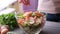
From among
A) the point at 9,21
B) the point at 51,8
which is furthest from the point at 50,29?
the point at 9,21

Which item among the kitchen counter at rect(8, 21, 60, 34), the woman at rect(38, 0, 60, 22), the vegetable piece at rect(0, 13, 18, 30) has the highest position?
the woman at rect(38, 0, 60, 22)

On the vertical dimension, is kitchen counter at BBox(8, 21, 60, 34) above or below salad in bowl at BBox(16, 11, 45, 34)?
below

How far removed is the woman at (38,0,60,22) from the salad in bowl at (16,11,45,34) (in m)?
0.16

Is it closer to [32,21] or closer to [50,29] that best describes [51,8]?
[50,29]

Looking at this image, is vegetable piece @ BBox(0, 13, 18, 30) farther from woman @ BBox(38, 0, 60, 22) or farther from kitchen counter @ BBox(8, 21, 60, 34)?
woman @ BBox(38, 0, 60, 22)

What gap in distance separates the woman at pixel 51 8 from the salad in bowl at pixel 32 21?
0.52 feet

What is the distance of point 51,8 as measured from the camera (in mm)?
999

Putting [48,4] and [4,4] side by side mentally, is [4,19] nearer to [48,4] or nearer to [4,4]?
[48,4]

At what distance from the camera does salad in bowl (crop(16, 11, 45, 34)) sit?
805 millimetres

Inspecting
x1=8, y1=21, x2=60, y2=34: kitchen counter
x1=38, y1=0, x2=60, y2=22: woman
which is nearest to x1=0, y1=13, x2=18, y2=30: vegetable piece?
x1=8, y1=21, x2=60, y2=34: kitchen counter

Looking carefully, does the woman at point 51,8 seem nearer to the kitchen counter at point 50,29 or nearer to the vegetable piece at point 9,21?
the kitchen counter at point 50,29

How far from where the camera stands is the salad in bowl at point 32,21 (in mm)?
805

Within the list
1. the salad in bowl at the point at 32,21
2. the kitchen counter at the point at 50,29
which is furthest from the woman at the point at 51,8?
the salad in bowl at the point at 32,21

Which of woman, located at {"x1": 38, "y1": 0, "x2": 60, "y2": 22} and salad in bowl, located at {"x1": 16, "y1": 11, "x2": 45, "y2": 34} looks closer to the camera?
salad in bowl, located at {"x1": 16, "y1": 11, "x2": 45, "y2": 34}
